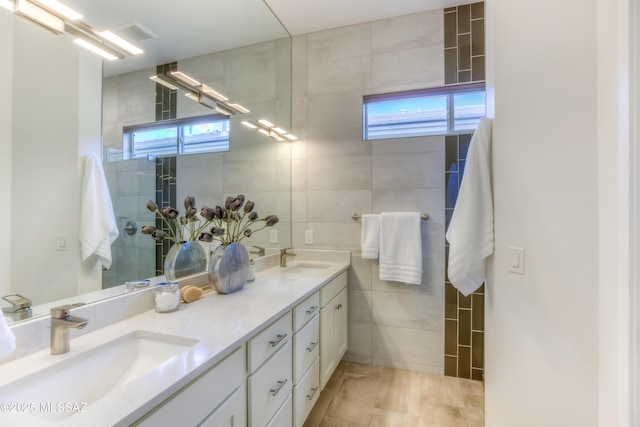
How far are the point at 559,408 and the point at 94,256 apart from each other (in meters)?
1.86

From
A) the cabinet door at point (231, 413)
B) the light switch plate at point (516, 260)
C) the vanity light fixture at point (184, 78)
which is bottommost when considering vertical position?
the cabinet door at point (231, 413)

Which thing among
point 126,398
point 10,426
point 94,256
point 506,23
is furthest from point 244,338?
point 506,23

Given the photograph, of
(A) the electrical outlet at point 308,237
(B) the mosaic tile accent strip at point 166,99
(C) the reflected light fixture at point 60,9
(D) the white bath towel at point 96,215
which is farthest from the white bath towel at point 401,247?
(C) the reflected light fixture at point 60,9

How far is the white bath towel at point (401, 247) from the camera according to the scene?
2150 millimetres

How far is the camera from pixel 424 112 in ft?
7.70

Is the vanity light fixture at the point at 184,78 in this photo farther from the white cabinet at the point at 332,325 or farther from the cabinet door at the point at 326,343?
the cabinet door at the point at 326,343

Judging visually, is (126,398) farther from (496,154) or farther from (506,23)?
(506,23)

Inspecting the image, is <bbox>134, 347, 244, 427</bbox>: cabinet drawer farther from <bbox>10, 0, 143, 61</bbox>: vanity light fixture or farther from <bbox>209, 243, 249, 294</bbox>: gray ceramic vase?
<bbox>10, 0, 143, 61</bbox>: vanity light fixture

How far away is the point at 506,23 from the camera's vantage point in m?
1.24

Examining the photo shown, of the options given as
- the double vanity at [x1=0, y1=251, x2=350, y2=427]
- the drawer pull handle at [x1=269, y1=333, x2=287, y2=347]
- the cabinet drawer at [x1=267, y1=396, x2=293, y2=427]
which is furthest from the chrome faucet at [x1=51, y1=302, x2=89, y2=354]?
the cabinet drawer at [x1=267, y1=396, x2=293, y2=427]

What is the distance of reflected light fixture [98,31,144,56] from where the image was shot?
1170 millimetres

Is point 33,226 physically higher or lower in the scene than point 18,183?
lower

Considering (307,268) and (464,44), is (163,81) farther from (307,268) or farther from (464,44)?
(464,44)

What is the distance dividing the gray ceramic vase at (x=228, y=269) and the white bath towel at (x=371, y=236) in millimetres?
1046
